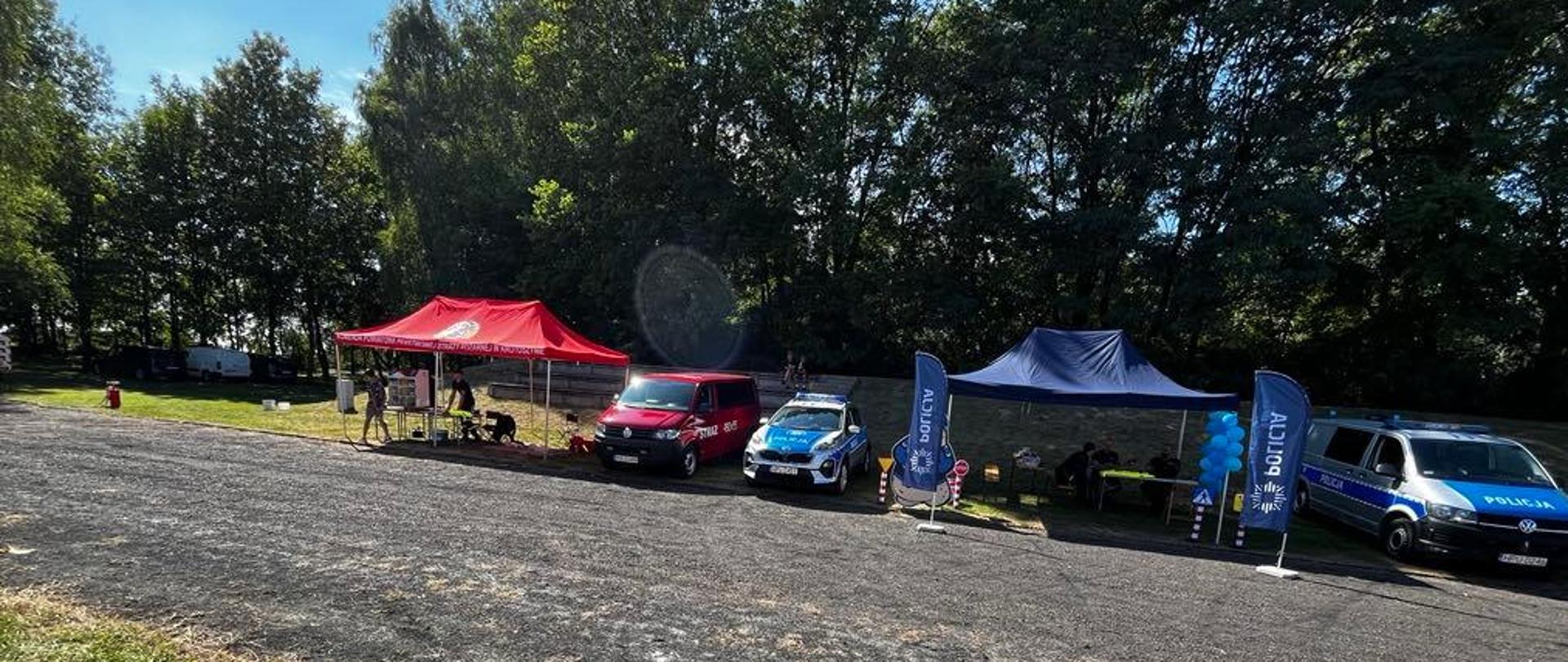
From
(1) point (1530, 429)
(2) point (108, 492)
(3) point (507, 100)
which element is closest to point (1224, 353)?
(1) point (1530, 429)

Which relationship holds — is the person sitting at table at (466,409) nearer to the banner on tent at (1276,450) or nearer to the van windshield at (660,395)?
the van windshield at (660,395)

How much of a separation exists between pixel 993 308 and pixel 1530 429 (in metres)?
13.2

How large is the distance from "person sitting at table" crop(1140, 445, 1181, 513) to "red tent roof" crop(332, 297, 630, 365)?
9.91m

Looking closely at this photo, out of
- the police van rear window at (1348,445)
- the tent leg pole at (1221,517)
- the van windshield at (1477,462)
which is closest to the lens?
the van windshield at (1477,462)

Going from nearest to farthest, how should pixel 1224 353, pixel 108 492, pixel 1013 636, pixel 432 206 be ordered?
pixel 1013 636, pixel 108 492, pixel 1224 353, pixel 432 206

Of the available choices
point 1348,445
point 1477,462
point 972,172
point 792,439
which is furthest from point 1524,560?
point 972,172

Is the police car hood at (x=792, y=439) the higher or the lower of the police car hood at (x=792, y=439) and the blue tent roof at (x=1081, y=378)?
the lower

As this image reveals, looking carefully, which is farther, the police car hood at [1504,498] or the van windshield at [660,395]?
the van windshield at [660,395]

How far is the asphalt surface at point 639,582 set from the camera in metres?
4.86

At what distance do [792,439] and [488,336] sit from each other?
675 cm

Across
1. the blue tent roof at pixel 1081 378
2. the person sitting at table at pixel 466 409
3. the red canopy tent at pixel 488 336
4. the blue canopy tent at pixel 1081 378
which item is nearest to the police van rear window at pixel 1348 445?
the blue canopy tent at pixel 1081 378

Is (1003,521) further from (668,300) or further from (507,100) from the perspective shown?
(507,100)

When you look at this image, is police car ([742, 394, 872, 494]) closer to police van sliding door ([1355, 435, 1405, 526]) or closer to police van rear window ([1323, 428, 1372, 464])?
police van sliding door ([1355, 435, 1405, 526])

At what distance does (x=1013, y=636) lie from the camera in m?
5.36
